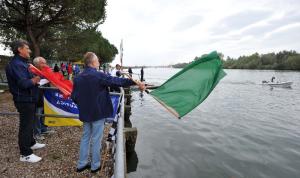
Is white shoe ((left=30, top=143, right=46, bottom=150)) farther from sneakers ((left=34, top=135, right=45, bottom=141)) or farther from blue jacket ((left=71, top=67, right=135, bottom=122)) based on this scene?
blue jacket ((left=71, top=67, right=135, bottom=122))

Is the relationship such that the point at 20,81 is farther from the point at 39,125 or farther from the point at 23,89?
the point at 39,125

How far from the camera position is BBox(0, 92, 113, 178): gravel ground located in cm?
533

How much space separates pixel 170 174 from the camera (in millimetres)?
8672

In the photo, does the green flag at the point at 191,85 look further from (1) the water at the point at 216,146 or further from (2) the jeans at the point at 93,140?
(1) the water at the point at 216,146

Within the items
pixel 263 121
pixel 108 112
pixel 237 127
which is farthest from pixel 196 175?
pixel 263 121

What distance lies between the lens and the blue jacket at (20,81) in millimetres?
5285

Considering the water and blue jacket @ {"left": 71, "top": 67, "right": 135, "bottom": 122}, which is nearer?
blue jacket @ {"left": 71, "top": 67, "right": 135, "bottom": 122}

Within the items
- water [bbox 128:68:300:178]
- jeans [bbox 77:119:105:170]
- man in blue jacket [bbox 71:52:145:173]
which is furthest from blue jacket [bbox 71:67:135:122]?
water [bbox 128:68:300:178]

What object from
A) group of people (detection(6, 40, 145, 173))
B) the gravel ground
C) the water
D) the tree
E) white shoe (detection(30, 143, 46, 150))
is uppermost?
the tree

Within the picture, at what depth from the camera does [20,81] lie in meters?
5.25

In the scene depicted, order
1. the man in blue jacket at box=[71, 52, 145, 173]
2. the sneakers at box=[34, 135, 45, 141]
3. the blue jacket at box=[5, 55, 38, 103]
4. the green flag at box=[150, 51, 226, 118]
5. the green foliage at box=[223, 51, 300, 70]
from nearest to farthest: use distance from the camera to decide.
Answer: the man in blue jacket at box=[71, 52, 145, 173] → the green flag at box=[150, 51, 226, 118] → the blue jacket at box=[5, 55, 38, 103] → the sneakers at box=[34, 135, 45, 141] → the green foliage at box=[223, 51, 300, 70]

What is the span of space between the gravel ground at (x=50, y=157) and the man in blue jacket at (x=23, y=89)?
32 cm

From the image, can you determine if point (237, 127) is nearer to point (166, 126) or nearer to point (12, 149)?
point (166, 126)

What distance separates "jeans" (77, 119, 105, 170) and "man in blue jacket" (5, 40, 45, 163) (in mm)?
1370
